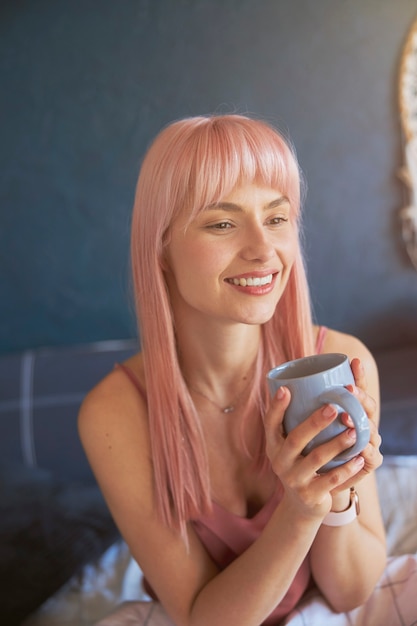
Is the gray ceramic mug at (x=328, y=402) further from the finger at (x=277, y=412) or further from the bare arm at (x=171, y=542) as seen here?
the bare arm at (x=171, y=542)

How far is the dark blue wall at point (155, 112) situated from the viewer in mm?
2074

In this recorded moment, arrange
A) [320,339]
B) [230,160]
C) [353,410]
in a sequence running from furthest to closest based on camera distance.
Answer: [320,339] < [230,160] < [353,410]

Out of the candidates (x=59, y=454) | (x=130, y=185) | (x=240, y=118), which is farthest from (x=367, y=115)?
(x=59, y=454)

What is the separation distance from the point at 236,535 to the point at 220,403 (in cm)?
23

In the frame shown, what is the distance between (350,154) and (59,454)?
134cm

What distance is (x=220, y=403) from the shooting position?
3.80 feet

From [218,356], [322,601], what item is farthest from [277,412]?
[322,601]

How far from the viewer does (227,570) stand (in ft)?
3.10

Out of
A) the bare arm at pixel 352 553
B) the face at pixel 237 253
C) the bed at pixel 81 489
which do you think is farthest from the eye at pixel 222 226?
the bed at pixel 81 489

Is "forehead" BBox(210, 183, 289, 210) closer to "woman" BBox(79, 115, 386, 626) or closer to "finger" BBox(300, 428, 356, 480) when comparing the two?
"woman" BBox(79, 115, 386, 626)

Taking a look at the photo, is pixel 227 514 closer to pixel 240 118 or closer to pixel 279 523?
pixel 279 523

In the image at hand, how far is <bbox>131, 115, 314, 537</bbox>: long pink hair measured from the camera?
0.93 meters

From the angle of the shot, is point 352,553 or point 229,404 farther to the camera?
point 229,404

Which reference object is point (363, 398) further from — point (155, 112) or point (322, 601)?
point (155, 112)
